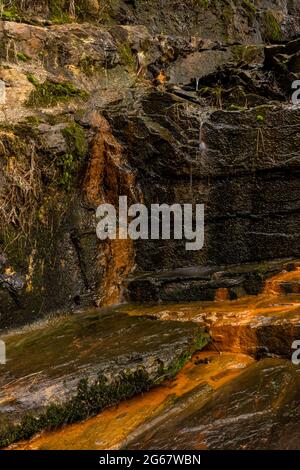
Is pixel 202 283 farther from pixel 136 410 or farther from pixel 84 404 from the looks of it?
pixel 84 404

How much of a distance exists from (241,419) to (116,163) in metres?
4.41

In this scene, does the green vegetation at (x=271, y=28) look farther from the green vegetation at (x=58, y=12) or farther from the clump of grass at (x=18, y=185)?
the clump of grass at (x=18, y=185)

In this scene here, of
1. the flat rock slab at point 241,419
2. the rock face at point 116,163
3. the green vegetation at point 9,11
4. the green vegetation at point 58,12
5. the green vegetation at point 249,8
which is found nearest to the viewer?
the flat rock slab at point 241,419

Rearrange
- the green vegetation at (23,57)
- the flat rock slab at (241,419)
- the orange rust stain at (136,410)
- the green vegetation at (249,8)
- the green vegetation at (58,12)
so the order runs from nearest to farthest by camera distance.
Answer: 1. the flat rock slab at (241,419)
2. the orange rust stain at (136,410)
3. the green vegetation at (23,57)
4. the green vegetation at (58,12)
5. the green vegetation at (249,8)

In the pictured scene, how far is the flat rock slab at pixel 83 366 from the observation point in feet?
11.0

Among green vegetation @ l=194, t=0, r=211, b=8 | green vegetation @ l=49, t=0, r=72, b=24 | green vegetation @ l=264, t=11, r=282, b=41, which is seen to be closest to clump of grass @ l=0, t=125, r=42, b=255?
green vegetation @ l=49, t=0, r=72, b=24

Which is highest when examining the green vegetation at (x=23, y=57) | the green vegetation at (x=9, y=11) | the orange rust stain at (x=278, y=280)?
the green vegetation at (x=9, y=11)

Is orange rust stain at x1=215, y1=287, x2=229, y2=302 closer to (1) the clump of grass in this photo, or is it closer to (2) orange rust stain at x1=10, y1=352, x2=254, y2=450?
(2) orange rust stain at x1=10, y1=352, x2=254, y2=450

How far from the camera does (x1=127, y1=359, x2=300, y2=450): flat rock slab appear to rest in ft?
8.83

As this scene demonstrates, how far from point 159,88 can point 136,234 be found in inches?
115

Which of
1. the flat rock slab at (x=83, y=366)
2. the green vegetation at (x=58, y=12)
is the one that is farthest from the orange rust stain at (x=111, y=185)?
the green vegetation at (x=58, y=12)

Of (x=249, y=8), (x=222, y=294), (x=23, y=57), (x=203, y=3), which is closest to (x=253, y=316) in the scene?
(x=222, y=294)

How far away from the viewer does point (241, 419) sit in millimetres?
2932

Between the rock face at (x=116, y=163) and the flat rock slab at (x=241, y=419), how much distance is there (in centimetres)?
235
